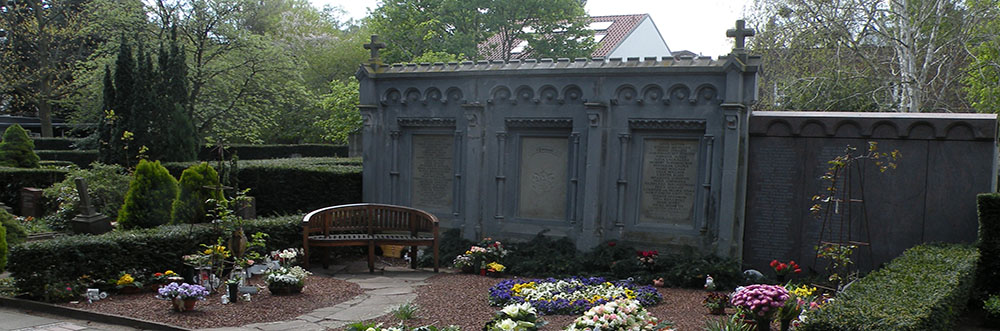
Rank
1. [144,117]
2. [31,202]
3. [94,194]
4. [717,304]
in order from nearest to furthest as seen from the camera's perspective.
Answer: [717,304]
[94,194]
[31,202]
[144,117]

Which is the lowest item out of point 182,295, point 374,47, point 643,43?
point 182,295

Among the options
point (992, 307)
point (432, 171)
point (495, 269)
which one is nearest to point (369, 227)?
point (432, 171)

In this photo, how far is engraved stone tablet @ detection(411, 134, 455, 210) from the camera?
12508mm

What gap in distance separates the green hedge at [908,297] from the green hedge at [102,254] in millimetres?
7329

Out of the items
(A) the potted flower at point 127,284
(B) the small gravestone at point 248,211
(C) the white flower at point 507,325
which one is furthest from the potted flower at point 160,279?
(C) the white flower at point 507,325

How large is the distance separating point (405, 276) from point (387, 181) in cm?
280

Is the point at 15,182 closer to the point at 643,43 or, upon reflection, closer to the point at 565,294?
the point at 565,294

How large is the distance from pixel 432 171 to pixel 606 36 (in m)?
28.9

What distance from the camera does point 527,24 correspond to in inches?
1410

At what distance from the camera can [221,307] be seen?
7922mm

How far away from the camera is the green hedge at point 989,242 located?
8.46 m

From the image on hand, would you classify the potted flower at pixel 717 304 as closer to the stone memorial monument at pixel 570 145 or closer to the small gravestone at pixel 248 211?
the stone memorial monument at pixel 570 145

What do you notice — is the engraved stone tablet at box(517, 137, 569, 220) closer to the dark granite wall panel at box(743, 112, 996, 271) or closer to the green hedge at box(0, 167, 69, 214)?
the dark granite wall panel at box(743, 112, 996, 271)

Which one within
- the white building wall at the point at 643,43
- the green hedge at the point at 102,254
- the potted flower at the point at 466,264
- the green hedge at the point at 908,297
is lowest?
the potted flower at the point at 466,264
